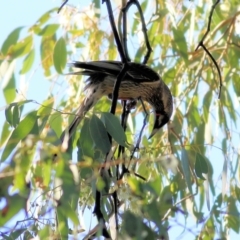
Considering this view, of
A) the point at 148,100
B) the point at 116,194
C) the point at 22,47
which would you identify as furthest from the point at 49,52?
the point at 116,194

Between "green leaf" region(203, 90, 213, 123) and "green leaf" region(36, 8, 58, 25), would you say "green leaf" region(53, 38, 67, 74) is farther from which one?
"green leaf" region(203, 90, 213, 123)

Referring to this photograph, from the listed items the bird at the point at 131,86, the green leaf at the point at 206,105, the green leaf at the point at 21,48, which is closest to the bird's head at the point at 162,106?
the bird at the point at 131,86

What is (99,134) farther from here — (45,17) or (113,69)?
(45,17)

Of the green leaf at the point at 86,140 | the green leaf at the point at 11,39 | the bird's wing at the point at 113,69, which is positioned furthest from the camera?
the green leaf at the point at 11,39

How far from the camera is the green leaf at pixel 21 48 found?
356 cm

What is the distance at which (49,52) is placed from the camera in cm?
374

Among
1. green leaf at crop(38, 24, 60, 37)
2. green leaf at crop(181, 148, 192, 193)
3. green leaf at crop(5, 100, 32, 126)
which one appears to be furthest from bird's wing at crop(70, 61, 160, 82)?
green leaf at crop(181, 148, 192, 193)

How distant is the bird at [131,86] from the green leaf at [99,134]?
691 mm

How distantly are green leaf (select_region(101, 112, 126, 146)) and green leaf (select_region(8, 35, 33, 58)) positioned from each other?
1.17 meters

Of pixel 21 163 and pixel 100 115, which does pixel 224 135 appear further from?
pixel 21 163

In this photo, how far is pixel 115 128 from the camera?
8.02 feet

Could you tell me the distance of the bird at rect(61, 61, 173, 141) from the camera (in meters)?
3.32

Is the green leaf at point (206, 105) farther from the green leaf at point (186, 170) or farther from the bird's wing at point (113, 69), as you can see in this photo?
the green leaf at point (186, 170)

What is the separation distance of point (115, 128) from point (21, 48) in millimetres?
1244
